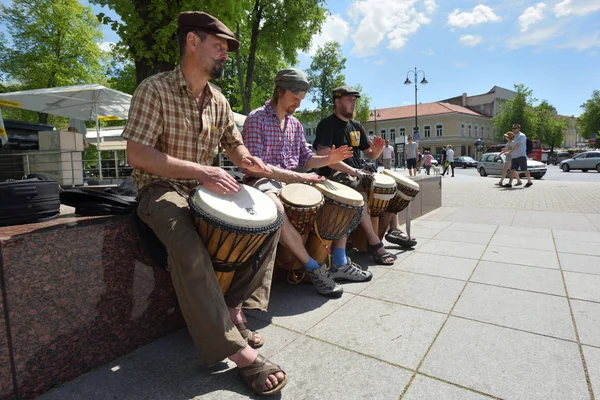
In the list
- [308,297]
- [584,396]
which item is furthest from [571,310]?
[308,297]

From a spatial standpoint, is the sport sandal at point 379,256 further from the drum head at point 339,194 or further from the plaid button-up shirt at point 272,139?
the plaid button-up shirt at point 272,139

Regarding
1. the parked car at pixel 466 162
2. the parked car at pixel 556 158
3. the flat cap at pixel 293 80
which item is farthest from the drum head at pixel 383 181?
the parked car at pixel 556 158

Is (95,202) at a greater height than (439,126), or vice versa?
(439,126)

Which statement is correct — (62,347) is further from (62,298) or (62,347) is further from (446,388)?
(446,388)

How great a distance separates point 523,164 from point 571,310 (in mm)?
10030

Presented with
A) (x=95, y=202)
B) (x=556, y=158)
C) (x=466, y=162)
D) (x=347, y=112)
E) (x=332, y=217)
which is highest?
(x=556, y=158)

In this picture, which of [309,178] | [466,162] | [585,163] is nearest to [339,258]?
[309,178]

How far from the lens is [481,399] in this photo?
154 centimetres

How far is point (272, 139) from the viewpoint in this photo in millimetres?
3066

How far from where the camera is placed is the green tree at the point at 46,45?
19688 millimetres

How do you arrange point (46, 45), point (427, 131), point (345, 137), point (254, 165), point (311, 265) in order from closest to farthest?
point (254, 165) < point (311, 265) < point (345, 137) < point (46, 45) < point (427, 131)

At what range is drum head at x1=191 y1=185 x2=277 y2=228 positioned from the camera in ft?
5.51

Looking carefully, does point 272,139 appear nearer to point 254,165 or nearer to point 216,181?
point 254,165

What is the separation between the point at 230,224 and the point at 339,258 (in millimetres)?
1707
